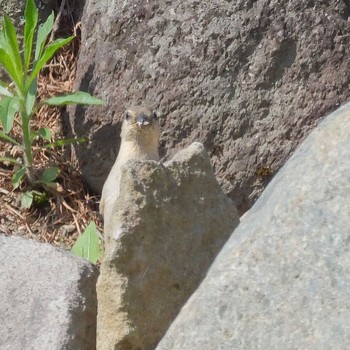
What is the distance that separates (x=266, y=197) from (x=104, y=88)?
11.9 ft

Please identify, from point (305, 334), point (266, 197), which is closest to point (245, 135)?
point (266, 197)

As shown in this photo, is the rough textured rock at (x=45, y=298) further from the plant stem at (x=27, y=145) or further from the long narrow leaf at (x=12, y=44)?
the long narrow leaf at (x=12, y=44)

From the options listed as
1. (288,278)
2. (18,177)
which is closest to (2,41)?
(18,177)

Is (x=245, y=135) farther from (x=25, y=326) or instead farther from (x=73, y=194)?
(x=25, y=326)

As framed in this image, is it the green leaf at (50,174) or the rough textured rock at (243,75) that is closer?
the rough textured rock at (243,75)

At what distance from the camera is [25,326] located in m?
4.66

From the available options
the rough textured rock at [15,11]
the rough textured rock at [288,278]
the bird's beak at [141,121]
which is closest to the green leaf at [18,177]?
the bird's beak at [141,121]

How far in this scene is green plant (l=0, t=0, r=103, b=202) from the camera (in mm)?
6941

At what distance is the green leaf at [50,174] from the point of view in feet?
24.1

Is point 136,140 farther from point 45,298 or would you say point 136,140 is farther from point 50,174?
point 45,298

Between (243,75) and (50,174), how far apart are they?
1.48 m

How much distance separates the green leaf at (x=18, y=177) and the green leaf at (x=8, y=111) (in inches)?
19.2

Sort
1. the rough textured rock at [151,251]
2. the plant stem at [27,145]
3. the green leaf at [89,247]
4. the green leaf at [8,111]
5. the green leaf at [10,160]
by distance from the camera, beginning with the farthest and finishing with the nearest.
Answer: the green leaf at [10,160] → the plant stem at [27,145] → the green leaf at [8,111] → the green leaf at [89,247] → the rough textured rock at [151,251]

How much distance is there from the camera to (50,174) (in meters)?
7.36
